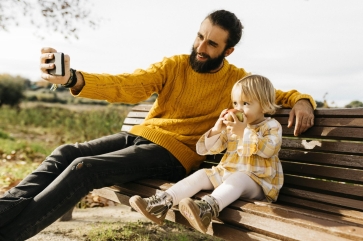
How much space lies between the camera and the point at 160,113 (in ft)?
12.0

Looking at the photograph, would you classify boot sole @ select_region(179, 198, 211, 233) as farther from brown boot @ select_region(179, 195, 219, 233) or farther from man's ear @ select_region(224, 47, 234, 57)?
man's ear @ select_region(224, 47, 234, 57)

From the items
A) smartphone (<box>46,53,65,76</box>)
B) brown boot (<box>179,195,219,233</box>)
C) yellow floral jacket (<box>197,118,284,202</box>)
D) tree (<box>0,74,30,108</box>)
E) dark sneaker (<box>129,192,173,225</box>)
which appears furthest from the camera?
tree (<box>0,74,30,108</box>)

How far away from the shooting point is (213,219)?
259 cm

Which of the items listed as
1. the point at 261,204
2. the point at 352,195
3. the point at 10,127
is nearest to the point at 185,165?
the point at 261,204

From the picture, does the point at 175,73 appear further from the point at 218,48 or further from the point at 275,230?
the point at 275,230

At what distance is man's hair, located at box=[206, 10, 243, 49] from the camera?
11.6ft

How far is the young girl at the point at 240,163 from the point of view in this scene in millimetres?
2592

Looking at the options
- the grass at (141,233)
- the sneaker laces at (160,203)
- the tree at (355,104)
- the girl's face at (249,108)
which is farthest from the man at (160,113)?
the tree at (355,104)

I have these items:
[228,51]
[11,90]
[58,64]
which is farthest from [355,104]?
[11,90]

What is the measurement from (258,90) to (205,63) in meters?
0.71

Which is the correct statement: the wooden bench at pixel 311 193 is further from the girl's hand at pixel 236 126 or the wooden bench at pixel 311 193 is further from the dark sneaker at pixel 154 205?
the girl's hand at pixel 236 126

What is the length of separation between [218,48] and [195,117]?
55cm

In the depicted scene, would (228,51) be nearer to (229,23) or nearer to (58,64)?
(229,23)

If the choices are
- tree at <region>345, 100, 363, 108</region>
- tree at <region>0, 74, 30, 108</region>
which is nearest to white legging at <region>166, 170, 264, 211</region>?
tree at <region>345, 100, 363, 108</region>
